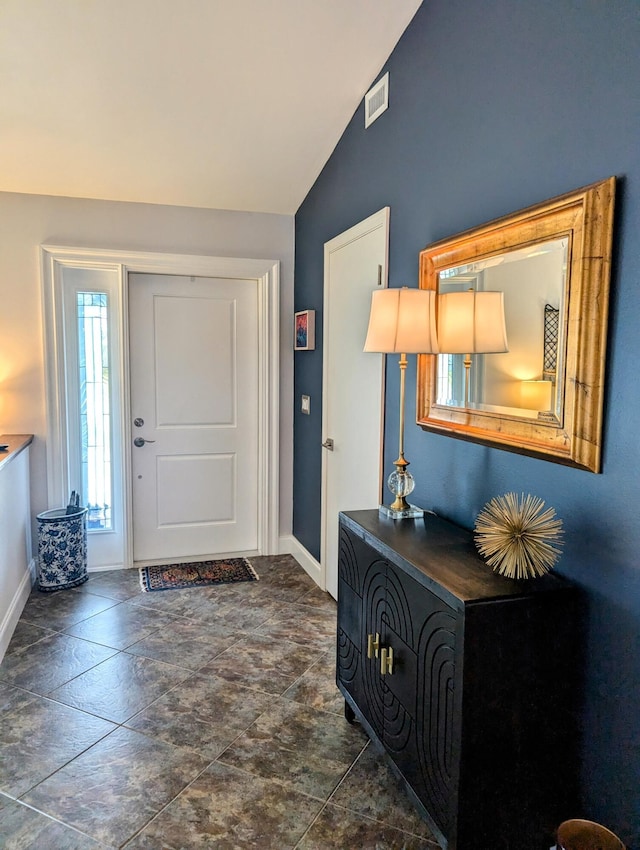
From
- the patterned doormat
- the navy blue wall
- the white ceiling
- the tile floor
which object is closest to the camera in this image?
the navy blue wall

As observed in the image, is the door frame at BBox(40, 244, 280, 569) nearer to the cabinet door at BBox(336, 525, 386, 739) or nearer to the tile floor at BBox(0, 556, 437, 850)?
the tile floor at BBox(0, 556, 437, 850)

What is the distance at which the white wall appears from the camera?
11.7 feet

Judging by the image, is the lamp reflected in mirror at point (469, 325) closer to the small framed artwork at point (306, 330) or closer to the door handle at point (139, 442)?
the small framed artwork at point (306, 330)

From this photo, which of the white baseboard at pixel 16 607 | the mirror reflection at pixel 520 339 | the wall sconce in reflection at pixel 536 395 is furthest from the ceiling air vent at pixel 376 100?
the white baseboard at pixel 16 607

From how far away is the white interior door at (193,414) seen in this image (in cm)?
394

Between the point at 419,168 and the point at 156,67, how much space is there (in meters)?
1.31

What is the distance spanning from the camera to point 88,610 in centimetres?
332

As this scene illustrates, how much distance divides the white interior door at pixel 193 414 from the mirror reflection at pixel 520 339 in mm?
2194

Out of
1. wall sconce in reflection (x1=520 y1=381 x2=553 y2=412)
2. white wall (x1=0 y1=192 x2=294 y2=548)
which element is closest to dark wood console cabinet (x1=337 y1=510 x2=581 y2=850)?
wall sconce in reflection (x1=520 y1=381 x2=553 y2=412)

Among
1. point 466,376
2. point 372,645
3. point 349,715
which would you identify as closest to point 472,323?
point 466,376

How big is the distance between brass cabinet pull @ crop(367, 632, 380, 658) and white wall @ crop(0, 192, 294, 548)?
99.5 inches

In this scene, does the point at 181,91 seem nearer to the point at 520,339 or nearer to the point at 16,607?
the point at 520,339

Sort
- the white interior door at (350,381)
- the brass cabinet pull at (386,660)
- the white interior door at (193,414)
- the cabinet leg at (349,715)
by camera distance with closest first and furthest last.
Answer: the brass cabinet pull at (386,660)
the cabinet leg at (349,715)
the white interior door at (350,381)
the white interior door at (193,414)

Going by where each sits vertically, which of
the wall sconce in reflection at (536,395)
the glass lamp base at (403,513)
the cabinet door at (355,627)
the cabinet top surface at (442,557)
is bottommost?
the cabinet door at (355,627)
